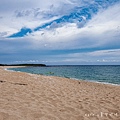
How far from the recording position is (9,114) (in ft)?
19.2

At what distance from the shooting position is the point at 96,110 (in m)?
7.43

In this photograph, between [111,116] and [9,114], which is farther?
[111,116]

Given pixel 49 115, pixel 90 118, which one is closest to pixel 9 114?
pixel 49 115

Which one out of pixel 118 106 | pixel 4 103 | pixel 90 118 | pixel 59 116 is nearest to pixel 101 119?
pixel 90 118

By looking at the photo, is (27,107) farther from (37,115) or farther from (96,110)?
(96,110)

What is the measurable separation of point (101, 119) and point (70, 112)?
1222 millimetres

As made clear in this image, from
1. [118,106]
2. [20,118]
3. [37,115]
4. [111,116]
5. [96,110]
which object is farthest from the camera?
[118,106]

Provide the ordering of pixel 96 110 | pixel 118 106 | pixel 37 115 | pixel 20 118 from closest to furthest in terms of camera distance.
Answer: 1. pixel 20 118
2. pixel 37 115
3. pixel 96 110
4. pixel 118 106

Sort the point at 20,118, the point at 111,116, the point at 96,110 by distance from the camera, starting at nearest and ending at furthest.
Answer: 1. the point at 20,118
2. the point at 111,116
3. the point at 96,110

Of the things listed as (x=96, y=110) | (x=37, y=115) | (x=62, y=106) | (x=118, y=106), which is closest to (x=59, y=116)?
(x=37, y=115)

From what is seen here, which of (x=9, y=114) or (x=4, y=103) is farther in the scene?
(x=4, y=103)

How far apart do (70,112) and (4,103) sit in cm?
277

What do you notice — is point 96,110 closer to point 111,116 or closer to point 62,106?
point 111,116

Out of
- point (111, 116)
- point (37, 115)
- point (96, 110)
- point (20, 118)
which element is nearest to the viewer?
point (20, 118)
